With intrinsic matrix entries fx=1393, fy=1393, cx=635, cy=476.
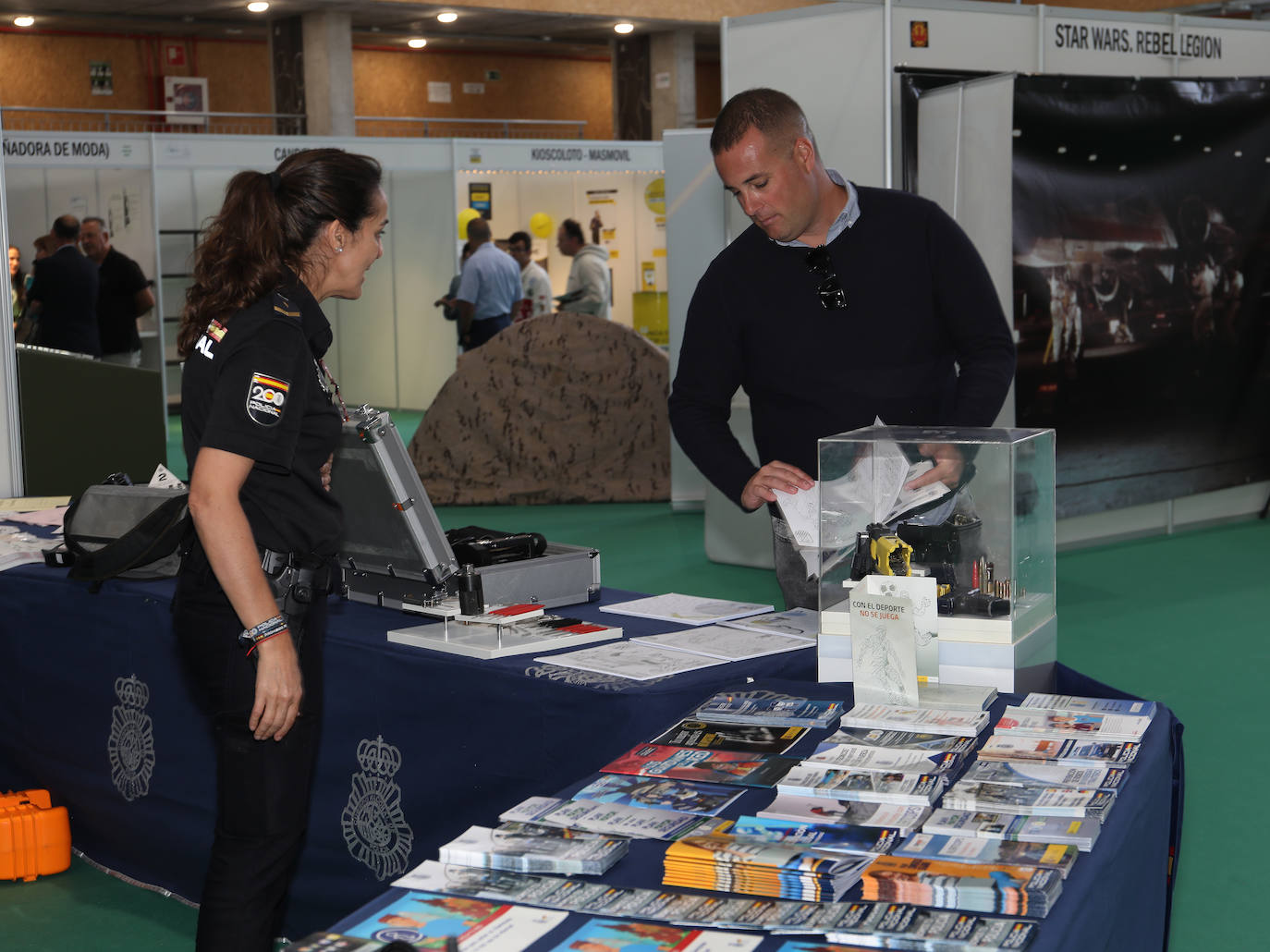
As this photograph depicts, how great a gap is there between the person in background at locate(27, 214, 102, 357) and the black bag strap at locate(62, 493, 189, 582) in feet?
20.0

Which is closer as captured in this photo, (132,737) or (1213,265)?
(132,737)

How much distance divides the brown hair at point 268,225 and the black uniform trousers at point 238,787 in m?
0.37

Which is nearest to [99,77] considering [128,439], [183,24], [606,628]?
[183,24]

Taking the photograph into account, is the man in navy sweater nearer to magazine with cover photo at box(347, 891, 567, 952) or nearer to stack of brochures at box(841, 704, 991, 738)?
stack of brochures at box(841, 704, 991, 738)

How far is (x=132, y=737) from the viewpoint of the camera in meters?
2.91

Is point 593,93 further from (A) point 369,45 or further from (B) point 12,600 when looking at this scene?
(B) point 12,600

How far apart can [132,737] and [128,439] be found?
3.75 meters

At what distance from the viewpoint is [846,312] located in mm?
2566

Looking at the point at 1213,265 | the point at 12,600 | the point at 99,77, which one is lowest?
the point at 12,600

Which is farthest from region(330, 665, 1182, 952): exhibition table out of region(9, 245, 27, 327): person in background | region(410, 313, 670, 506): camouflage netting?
region(9, 245, 27, 327): person in background

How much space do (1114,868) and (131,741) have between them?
2.14 m

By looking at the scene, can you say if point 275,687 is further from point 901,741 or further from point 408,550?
point 901,741

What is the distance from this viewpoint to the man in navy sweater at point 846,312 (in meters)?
2.52

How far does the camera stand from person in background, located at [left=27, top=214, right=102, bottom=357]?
832cm
